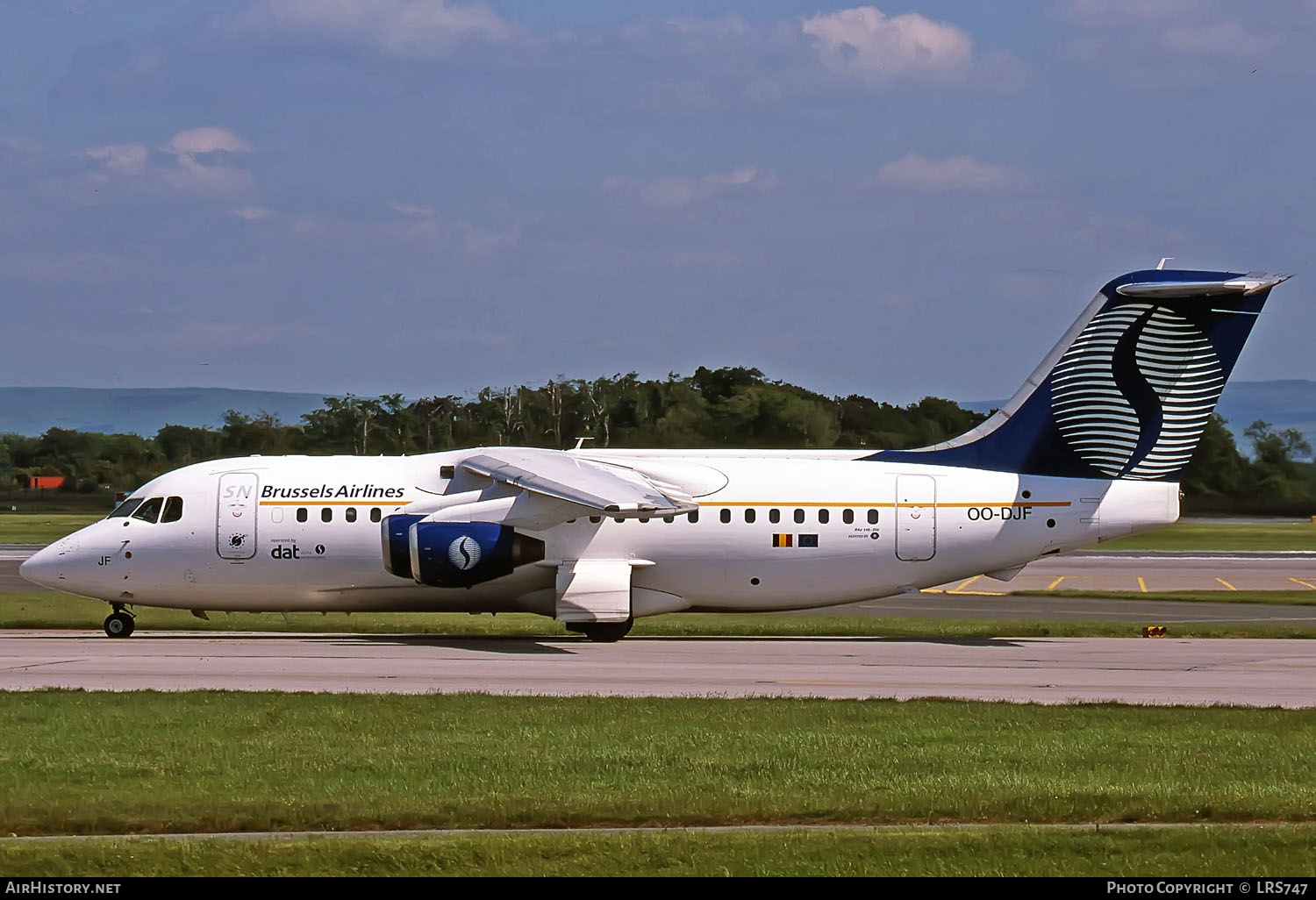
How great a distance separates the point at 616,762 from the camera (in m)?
14.7

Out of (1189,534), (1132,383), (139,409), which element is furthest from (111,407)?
(1132,383)

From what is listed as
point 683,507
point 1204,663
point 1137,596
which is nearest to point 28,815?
point 683,507

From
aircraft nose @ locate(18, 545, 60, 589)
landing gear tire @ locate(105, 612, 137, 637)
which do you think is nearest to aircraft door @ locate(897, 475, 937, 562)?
landing gear tire @ locate(105, 612, 137, 637)

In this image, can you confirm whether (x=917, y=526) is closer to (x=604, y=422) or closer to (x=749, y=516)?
(x=749, y=516)

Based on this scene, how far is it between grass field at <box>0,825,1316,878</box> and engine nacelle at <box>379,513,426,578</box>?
1586cm

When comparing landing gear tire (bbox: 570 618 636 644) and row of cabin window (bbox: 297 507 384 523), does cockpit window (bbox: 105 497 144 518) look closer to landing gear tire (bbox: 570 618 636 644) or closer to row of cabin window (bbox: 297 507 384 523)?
row of cabin window (bbox: 297 507 384 523)

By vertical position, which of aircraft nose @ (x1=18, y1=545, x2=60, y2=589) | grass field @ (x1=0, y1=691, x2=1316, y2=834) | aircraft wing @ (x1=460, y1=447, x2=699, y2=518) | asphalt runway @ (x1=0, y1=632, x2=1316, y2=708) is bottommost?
asphalt runway @ (x1=0, y1=632, x2=1316, y2=708)

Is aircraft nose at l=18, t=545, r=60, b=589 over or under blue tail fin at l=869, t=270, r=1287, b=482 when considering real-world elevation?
under

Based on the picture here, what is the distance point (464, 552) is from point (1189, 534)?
201 ft

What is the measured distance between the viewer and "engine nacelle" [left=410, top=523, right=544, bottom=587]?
88.4 ft

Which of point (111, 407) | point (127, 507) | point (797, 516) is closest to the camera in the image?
point (797, 516)

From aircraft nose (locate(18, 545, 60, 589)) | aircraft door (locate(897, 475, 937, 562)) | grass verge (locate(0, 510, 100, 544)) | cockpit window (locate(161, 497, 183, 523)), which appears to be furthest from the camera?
grass verge (locate(0, 510, 100, 544))

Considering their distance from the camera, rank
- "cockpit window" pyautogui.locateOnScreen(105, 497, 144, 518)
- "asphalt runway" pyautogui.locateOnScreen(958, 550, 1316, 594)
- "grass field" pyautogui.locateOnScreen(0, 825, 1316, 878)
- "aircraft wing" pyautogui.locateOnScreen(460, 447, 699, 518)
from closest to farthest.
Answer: "grass field" pyautogui.locateOnScreen(0, 825, 1316, 878) < "aircraft wing" pyautogui.locateOnScreen(460, 447, 699, 518) < "cockpit window" pyautogui.locateOnScreen(105, 497, 144, 518) < "asphalt runway" pyautogui.locateOnScreen(958, 550, 1316, 594)

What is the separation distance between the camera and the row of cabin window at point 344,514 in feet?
93.9
